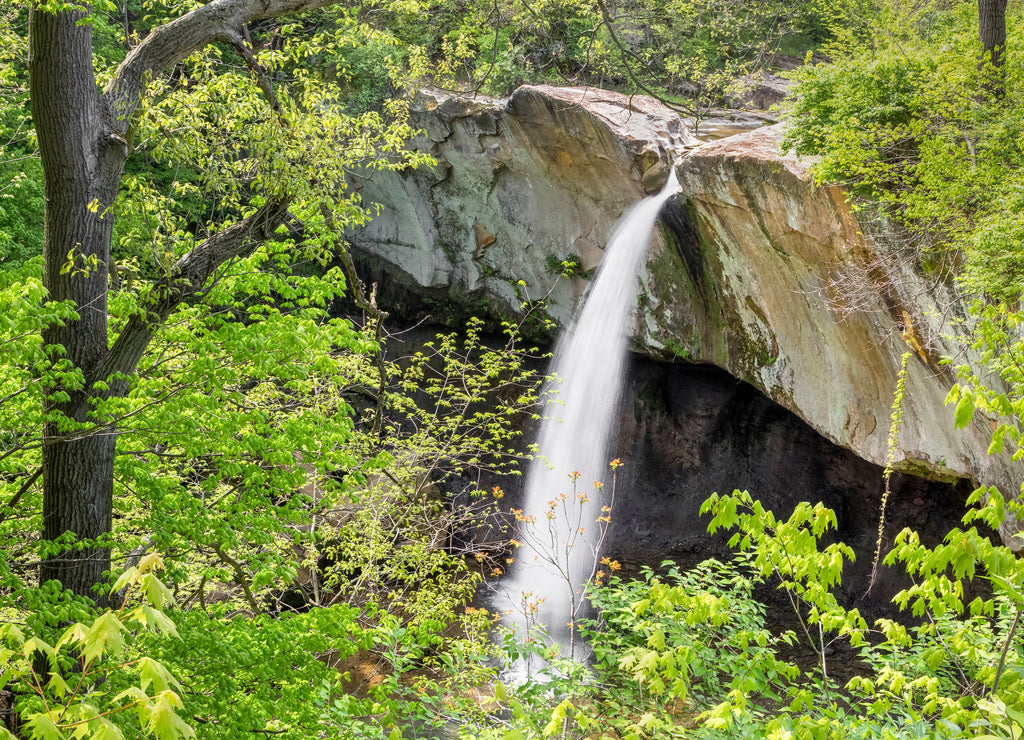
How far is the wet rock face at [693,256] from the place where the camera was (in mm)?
8539

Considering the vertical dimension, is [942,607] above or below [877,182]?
below

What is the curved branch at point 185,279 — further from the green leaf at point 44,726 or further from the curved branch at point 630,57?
the green leaf at point 44,726

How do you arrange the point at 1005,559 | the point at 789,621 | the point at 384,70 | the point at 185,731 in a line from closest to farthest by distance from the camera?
the point at 185,731
the point at 1005,559
the point at 789,621
the point at 384,70

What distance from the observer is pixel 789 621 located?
11109 mm

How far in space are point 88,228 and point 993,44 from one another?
28.5 feet

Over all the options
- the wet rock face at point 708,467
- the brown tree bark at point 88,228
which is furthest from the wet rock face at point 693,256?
the brown tree bark at point 88,228

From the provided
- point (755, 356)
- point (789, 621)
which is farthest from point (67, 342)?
point (789, 621)

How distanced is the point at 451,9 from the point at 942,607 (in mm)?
16179

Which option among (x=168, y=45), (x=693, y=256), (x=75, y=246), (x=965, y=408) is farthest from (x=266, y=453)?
(x=693, y=256)

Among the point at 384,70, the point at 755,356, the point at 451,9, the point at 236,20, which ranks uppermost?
the point at 451,9

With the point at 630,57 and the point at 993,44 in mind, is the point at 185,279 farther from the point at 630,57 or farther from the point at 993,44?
the point at 993,44

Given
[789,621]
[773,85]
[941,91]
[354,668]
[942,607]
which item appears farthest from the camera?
[773,85]

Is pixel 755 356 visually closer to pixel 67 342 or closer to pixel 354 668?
pixel 354 668

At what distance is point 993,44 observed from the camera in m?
7.07
